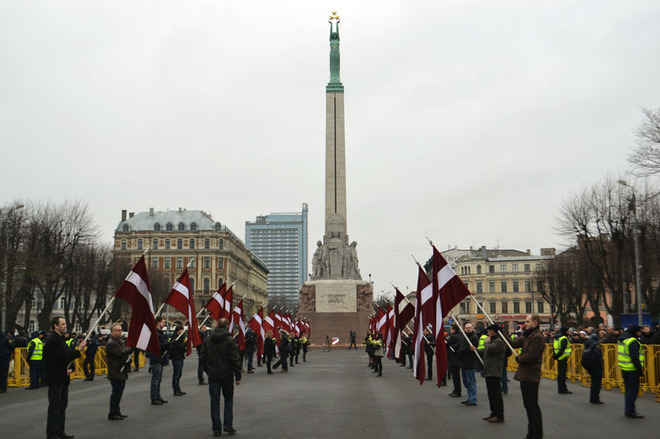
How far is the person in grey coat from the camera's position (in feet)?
40.2

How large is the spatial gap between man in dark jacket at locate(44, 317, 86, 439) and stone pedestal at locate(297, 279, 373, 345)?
1634 inches

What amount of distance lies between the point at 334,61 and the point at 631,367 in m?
50.9

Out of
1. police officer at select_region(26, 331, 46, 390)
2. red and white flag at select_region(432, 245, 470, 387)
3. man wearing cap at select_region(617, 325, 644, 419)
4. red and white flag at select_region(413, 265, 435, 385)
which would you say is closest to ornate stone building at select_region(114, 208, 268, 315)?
police officer at select_region(26, 331, 46, 390)

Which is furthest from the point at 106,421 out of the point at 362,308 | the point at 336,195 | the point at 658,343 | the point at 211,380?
the point at 336,195

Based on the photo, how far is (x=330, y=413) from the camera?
44.1 ft

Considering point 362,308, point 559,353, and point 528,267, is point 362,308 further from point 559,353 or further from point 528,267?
point 528,267

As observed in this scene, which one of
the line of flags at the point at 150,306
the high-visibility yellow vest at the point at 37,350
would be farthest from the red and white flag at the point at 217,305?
the high-visibility yellow vest at the point at 37,350

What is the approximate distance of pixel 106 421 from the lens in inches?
500

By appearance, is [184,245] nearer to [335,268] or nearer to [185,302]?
[335,268]

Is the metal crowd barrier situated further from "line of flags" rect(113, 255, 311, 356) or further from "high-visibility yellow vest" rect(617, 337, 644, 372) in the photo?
"line of flags" rect(113, 255, 311, 356)

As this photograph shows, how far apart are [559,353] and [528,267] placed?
3455 inches

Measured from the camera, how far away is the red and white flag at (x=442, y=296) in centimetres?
1282

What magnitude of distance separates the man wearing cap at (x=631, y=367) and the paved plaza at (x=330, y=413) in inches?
11.6

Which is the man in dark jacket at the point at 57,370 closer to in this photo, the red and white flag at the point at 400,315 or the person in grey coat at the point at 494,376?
the person in grey coat at the point at 494,376
